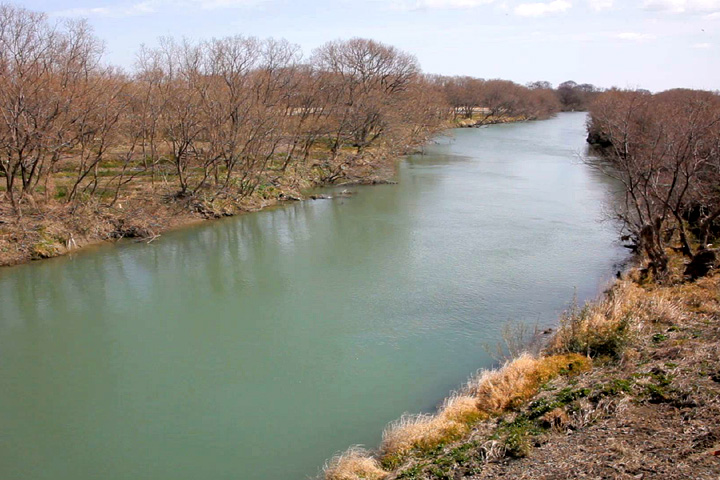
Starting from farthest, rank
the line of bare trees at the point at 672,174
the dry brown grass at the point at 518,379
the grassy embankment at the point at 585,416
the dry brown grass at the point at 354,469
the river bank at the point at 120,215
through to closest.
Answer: the river bank at the point at 120,215
the line of bare trees at the point at 672,174
the dry brown grass at the point at 518,379
the dry brown grass at the point at 354,469
the grassy embankment at the point at 585,416

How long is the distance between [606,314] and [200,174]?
64.6 feet

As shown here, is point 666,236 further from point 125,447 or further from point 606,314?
point 125,447

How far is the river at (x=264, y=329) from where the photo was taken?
8.88 m

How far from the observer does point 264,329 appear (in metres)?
13.0

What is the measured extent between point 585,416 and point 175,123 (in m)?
19.9

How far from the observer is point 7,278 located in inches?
635

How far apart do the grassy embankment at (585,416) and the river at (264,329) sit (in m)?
1.19

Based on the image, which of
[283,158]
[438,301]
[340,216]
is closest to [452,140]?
[283,158]

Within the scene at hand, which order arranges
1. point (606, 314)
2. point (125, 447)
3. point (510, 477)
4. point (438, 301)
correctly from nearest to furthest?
1. point (510, 477)
2. point (125, 447)
3. point (606, 314)
4. point (438, 301)

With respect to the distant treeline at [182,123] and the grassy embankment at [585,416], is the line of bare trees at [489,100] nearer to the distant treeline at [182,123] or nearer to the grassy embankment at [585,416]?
the distant treeline at [182,123]

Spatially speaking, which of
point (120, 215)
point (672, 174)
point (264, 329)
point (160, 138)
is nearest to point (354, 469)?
point (264, 329)

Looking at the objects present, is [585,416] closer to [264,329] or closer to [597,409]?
[597,409]

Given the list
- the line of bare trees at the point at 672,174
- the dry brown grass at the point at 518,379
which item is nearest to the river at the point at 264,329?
the dry brown grass at the point at 518,379

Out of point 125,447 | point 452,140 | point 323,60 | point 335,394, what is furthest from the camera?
point 452,140
